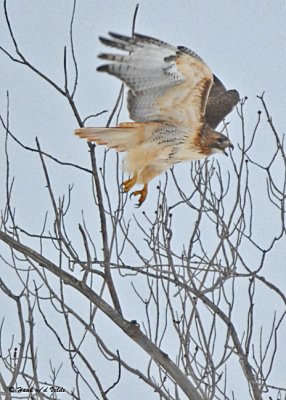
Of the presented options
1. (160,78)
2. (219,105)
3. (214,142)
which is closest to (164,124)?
(214,142)

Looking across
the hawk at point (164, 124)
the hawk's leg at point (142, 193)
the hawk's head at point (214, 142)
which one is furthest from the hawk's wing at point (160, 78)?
the hawk's leg at point (142, 193)

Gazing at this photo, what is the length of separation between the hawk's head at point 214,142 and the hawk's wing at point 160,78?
113mm

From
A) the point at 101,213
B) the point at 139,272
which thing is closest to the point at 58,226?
the point at 101,213

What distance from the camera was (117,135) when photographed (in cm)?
623

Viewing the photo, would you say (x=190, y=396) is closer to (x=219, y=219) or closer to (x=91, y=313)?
(x=91, y=313)

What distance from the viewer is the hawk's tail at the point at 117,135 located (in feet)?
19.5

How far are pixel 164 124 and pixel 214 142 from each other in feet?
1.25

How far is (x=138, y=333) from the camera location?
4.07 metres

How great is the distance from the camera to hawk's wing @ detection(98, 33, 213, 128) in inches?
215

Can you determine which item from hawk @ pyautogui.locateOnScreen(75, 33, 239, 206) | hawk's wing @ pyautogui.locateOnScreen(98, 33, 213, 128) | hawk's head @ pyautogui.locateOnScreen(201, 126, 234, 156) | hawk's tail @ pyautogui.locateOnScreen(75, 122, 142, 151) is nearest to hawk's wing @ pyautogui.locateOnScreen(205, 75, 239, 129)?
hawk @ pyautogui.locateOnScreen(75, 33, 239, 206)

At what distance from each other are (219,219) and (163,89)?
1.43m

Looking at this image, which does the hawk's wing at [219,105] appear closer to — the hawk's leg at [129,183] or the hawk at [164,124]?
the hawk at [164,124]

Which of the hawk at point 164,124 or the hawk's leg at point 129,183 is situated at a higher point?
the hawk at point 164,124

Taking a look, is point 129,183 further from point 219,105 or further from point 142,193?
point 219,105
